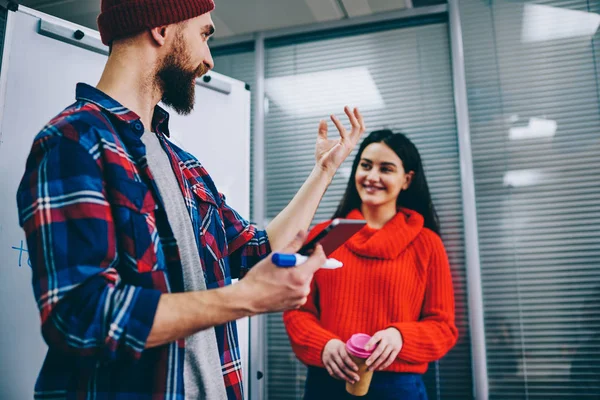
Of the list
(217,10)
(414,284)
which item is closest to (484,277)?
(414,284)

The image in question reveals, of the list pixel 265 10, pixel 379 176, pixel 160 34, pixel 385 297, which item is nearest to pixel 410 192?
pixel 379 176

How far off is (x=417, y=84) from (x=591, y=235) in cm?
105

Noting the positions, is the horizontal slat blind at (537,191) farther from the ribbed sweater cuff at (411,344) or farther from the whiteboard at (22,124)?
the whiteboard at (22,124)

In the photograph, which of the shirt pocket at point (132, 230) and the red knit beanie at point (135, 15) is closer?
the shirt pocket at point (132, 230)

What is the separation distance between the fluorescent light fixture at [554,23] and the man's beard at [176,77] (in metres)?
1.83

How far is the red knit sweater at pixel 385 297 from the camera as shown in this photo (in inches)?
65.9

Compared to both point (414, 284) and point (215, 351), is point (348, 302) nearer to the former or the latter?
point (414, 284)

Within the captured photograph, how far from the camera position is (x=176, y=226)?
894 millimetres

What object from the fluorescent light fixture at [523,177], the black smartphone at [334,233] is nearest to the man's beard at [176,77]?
the black smartphone at [334,233]

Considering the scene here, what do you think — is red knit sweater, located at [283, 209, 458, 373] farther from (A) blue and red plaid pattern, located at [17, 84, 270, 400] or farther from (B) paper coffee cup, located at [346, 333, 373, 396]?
(A) blue and red plaid pattern, located at [17, 84, 270, 400]

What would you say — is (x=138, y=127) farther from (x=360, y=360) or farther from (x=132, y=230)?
(x=360, y=360)

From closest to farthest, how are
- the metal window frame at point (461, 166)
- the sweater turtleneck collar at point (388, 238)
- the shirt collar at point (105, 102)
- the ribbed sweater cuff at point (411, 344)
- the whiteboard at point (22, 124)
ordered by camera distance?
1. the shirt collar at point (105, 102)
2. the whiteboard at point (22, 124)
3. the ribbed sweater cuff at point (411, 344)
4. the sweater turtleneck collar at point (388, 238)
5. the metal window frame at point (461, 166)

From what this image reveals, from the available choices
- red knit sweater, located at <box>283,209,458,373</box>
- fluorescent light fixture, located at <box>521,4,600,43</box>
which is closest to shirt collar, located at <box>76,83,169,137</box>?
red knit sweater, located at <box>283,209,458,373</box>

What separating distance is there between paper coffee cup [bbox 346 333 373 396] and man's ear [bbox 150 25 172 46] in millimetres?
1020
